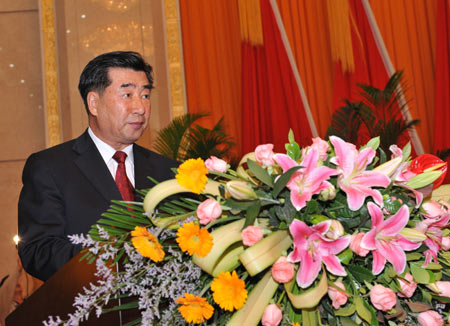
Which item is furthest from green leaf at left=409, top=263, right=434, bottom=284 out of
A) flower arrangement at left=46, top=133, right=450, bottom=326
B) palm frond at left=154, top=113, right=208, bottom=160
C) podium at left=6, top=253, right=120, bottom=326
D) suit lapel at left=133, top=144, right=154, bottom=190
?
palm frond at left=154, top=113, right=208, bottom=160

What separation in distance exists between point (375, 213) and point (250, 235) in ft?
0.62

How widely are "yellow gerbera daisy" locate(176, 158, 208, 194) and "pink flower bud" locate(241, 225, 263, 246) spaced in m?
0.11

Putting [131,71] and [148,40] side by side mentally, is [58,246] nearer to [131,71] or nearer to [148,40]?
[131,71]

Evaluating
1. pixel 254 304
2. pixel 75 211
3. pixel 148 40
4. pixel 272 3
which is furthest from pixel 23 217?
pixel 272 3

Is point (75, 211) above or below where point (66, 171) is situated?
below

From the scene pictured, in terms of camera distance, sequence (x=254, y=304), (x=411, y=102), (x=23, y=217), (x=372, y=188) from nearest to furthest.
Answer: (x=254, y=304)
(x=372, y=188)
(x=23, y=217)
(x=411, y=102)

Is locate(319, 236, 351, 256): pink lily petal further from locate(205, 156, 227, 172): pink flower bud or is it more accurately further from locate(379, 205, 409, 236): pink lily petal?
locate(205, 156, 227, 172): pink flower bud

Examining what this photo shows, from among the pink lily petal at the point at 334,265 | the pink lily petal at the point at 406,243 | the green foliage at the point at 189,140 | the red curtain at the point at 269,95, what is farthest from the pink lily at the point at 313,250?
the red curtain at the point at 269,95

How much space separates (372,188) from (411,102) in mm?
4577

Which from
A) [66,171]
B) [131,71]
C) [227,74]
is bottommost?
[66,171]

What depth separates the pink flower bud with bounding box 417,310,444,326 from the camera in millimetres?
843

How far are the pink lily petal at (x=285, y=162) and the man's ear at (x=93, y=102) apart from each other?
5.15ft

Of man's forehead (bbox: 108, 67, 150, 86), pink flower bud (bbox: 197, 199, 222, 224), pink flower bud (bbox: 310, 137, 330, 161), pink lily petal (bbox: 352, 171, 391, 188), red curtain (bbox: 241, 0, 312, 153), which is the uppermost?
red curtain (bbox: 241, 0, 312, 153)

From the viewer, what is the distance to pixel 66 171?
2074mm
